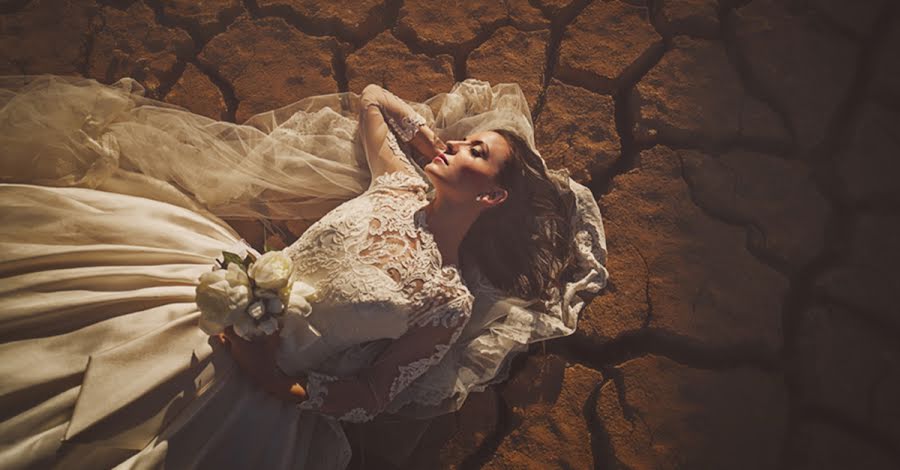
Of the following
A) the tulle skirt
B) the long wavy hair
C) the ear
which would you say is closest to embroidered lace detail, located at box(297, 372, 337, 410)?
the tulle skirt

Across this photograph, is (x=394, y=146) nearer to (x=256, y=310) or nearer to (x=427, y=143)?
(x=427, y=143)

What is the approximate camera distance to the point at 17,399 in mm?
1509

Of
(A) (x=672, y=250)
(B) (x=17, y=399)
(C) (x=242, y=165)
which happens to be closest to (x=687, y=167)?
(A) (x=672, y=250)

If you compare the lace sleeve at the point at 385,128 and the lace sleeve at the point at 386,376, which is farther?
the lace sleeve at the point at 385,128

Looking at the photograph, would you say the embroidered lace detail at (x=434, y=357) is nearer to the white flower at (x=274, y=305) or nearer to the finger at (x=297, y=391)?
the finger at (x=297, y=391)

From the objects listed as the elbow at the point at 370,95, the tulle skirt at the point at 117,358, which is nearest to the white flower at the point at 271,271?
the tulle skirt at the point at 117,358

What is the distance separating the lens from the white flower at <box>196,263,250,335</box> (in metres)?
1.53

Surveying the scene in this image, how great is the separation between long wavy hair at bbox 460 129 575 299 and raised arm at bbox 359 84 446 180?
0.43 meters

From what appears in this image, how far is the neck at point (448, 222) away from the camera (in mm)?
2008

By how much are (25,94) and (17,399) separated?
1213 millimetres

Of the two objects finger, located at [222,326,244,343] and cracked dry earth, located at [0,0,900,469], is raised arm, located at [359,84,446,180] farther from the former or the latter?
finger, located at [222,326,244,343]

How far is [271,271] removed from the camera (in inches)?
61.7

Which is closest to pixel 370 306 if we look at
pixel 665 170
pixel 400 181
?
pixel 400 181

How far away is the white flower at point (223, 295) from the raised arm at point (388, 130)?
87cm
